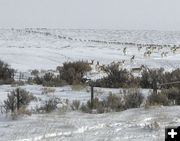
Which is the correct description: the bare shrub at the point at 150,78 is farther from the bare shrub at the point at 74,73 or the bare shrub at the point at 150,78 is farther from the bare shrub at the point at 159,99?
the bare shrub at the point at 159,99

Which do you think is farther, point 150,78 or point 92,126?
point 150,78

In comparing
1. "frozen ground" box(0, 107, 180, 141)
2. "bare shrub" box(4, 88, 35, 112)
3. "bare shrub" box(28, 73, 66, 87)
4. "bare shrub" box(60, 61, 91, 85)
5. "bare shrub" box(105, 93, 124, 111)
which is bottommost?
"frozen ground" box(0, 107, 180, 141)

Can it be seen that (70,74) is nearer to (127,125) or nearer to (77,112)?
(77,112)

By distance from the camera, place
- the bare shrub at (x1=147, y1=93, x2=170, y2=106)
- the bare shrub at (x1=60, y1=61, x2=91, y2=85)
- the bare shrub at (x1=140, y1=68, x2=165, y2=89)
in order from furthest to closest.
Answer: the bare shrub at (x1=60, y1=61, x2=91, y2=85) < the bare shrub at (x1=140, y1=68, x2=165, y2=89) < the bare shrub at (x1=147, y1=93, x2=170, y2=106)

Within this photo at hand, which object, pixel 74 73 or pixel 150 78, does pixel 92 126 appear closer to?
pixel 150 78

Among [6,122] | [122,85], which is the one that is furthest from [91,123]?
[122,85]

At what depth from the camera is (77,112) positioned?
9.55 metres

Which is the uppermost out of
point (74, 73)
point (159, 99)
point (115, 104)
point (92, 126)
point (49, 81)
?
point (74, 73)

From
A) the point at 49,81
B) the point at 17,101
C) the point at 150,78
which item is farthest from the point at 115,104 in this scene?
the point at 49,81

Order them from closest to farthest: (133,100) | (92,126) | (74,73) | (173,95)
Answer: (92,126) → (133,100) → (173,95) → (74,73)

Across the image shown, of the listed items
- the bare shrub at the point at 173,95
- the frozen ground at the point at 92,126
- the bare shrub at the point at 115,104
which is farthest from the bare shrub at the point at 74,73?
the frozen ground at the point at 92,126

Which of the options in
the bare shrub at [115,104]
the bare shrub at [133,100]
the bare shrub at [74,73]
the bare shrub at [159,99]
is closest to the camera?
the bare shrub at [115,104]

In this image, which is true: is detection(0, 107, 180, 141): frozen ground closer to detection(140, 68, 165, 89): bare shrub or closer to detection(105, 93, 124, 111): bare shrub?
detection(105, 93, 124, 111): bare shrub

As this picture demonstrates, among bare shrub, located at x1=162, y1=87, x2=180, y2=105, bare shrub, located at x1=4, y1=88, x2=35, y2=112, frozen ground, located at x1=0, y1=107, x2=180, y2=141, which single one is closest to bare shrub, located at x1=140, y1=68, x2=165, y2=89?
bare shrub, located at x1=162, y1=87, x2=180, y2=105
